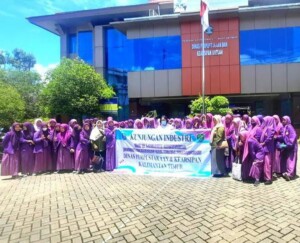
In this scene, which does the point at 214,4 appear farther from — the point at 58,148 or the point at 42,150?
the point at 42,150

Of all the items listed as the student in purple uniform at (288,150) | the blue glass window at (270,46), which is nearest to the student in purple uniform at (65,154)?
the student in purple uniform at (288,150)

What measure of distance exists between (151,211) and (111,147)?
13.9 ft

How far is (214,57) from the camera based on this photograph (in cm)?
2377

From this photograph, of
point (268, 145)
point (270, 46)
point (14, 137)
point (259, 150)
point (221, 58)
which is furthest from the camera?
point (221, 58)

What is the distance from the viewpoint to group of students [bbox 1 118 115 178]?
9.05 meters

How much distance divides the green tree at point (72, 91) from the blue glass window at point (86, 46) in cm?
691

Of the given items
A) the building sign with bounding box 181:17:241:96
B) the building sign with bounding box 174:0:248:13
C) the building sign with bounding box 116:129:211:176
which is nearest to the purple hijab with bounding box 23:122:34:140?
the building sign with bounding box 116:129:211:176

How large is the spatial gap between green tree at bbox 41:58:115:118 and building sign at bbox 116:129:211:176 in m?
14.8

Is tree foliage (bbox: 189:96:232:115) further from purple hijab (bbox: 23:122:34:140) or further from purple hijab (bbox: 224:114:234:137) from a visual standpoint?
purple hijab (bbox: 23:122:34:140)

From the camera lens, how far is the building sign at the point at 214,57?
2348 centimetres

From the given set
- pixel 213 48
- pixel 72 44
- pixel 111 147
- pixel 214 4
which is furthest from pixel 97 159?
pixel 72 44

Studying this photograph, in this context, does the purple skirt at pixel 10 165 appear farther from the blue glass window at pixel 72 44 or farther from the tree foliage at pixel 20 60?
the tree foliage at pixel 20 60

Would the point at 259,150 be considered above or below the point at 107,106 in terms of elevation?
below

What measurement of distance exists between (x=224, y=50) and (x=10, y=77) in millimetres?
18679
